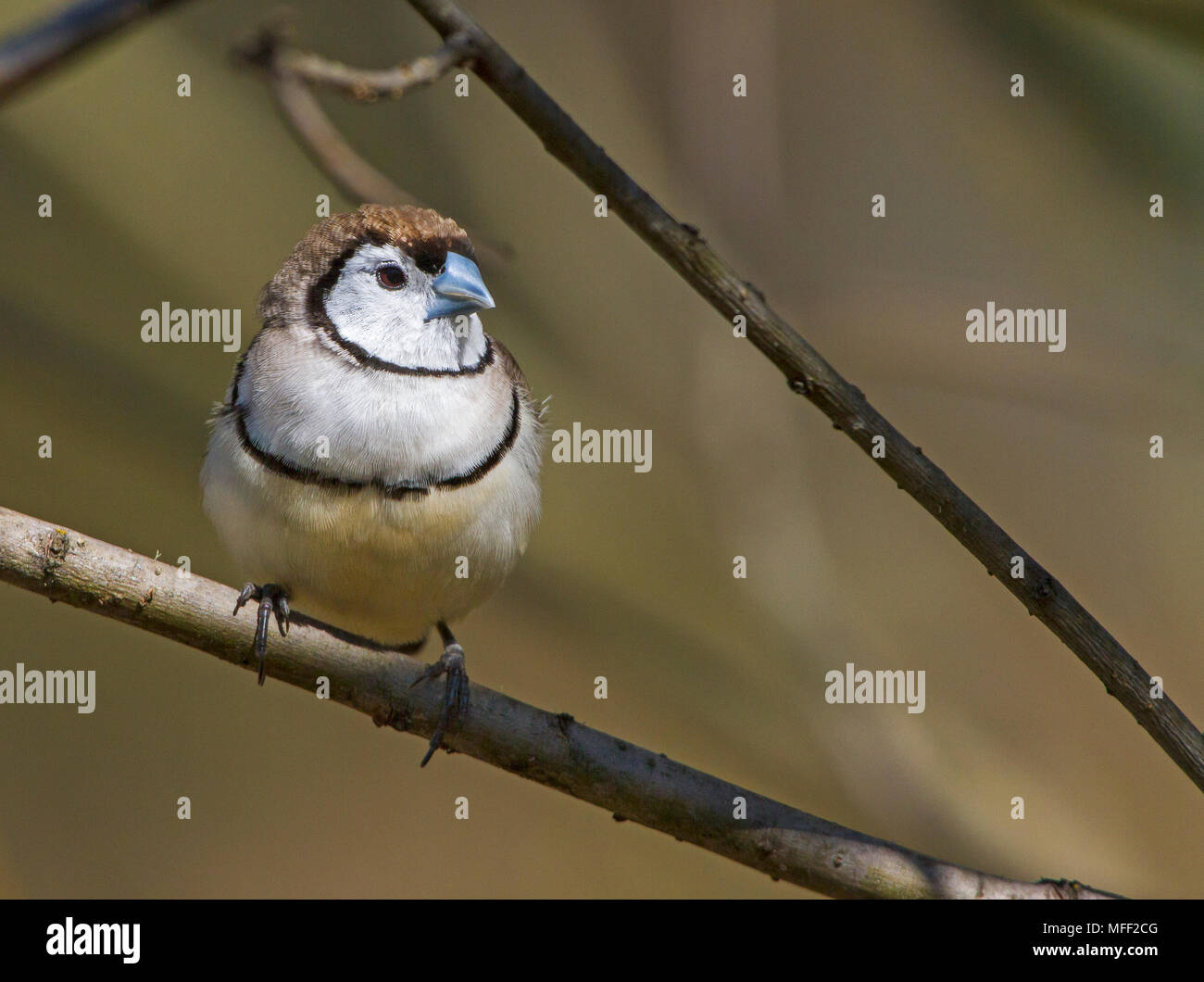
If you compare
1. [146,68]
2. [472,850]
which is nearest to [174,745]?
[472,850]

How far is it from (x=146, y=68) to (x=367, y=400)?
324cm

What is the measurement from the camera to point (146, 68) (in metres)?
5.29

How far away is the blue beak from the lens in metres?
2.94

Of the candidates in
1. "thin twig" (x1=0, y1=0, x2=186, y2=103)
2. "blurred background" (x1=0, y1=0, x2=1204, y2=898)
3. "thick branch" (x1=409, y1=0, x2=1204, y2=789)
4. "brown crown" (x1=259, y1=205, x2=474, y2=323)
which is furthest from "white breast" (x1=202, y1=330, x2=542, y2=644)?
"thin twig" (x1=0, y1=0, x2=186, y2=103)

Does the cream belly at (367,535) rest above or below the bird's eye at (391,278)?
below

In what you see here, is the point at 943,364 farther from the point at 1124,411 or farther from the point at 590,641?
the point at 590,641

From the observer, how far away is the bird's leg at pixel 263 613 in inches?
91.8

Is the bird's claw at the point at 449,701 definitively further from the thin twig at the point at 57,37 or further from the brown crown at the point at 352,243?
the thin twig at the point at 57,37

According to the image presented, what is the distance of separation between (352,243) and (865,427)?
1.55 metres

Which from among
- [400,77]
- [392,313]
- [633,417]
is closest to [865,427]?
[400,77]

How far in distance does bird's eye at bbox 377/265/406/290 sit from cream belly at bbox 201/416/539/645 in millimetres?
512

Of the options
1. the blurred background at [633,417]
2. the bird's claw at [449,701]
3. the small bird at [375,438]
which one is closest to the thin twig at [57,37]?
the bird's claw at [449,701]

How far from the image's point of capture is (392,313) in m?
3.02

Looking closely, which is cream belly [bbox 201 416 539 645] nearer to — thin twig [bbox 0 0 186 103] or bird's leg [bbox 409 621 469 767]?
bird's leg [bbox 409 621 469 767]
